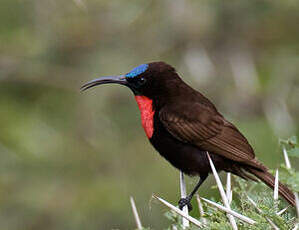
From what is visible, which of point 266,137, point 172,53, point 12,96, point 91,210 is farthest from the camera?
point 172,53

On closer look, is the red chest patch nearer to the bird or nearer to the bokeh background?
the bird

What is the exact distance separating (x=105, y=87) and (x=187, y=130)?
119 inches

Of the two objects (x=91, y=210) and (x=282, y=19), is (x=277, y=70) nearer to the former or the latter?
(x=282, y=19)

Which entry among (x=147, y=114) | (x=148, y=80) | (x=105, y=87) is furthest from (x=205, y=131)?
(x=105, y=87)

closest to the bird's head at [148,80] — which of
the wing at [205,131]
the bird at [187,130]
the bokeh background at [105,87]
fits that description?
the bird at [187,130]

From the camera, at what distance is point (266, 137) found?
5.84 meters

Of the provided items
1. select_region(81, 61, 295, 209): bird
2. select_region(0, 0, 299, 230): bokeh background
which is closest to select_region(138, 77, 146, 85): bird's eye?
select_region(81, 61, 295, 209): bird

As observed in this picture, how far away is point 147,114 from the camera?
14.4 ft

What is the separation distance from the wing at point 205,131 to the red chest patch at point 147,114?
9 cm

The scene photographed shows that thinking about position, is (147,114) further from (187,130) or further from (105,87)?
(105,87)

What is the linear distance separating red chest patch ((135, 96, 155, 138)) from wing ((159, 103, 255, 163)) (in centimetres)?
9

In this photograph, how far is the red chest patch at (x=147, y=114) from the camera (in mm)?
4340

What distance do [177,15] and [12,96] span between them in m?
1.75

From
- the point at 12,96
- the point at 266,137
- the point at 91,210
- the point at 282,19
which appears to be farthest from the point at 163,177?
the point at 282,19
